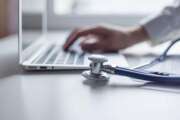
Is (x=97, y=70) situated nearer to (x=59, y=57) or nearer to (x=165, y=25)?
(x=59, y=57)

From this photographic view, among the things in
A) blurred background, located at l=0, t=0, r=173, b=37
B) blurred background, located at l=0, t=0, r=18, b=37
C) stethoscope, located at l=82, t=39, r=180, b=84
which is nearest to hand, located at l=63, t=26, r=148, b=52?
blurred background, located at l=0, t=0, r=18, b=37

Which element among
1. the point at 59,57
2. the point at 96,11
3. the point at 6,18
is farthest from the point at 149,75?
the point at 96,11

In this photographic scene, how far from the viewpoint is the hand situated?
87 cm

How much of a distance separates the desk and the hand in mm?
260

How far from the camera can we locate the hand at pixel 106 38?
2.84 feet

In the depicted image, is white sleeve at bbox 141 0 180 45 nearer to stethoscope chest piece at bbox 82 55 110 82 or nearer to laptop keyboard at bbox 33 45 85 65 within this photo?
laptop keyboard at bbox 33 45 85 65

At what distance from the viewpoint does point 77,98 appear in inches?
18.3

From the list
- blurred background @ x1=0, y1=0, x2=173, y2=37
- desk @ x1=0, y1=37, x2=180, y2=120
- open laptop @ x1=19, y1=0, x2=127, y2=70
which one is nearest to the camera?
desk @ x1=0, y1=37, x2=180, y2=120

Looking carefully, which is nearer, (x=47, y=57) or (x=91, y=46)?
(x=47, y=57)

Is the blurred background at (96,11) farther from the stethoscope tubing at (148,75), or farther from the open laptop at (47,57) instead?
the stethoscope tubing at (148,75)

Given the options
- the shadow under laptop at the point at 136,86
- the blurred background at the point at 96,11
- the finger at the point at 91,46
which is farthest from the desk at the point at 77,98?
the blurred background at the point at 96,11

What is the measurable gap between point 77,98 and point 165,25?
1.59 ft

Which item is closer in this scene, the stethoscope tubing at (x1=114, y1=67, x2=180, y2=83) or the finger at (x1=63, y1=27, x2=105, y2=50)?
the stethoscope tubing at (x1=114, y1=67, x2=180, y2=83)

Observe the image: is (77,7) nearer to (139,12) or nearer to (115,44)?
(139,12)
